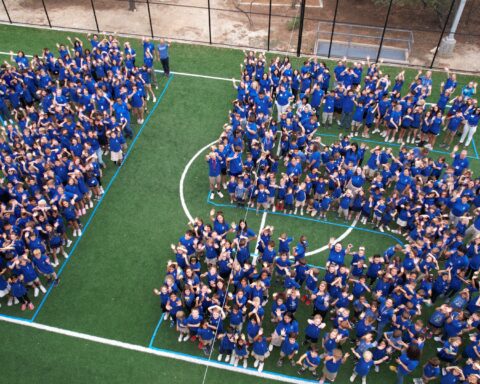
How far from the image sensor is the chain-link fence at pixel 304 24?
21.8 metres

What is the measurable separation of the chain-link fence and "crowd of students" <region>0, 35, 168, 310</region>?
558 centimetres

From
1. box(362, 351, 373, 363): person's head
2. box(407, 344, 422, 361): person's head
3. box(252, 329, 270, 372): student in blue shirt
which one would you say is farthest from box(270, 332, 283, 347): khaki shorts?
box(407, 344, 422, 361): person's head

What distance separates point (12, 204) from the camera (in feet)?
40.5

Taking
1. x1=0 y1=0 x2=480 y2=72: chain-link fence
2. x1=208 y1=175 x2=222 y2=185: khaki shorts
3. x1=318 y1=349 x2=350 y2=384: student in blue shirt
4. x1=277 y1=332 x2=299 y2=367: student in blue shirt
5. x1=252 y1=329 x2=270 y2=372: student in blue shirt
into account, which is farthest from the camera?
x1=0 y1=0 x2=480 y2=72: chain-link fence

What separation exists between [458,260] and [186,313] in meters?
6.86

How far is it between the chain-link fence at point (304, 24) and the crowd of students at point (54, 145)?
18.3ft

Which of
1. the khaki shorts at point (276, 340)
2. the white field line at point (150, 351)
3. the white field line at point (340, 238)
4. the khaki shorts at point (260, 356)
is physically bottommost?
the white field line at point (150, 351)

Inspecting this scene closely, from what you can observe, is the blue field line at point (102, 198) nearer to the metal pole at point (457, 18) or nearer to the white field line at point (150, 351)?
the white field line at point (150, 351)

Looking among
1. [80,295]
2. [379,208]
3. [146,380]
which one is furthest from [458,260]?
[80,295]

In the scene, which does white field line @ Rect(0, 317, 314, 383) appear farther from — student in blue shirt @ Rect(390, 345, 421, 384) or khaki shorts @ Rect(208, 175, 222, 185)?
khaki shorts @ Rect(208, 175, 222, 185)

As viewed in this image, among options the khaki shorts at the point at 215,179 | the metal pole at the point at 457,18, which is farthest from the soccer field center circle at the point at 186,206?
the metal pole at the point at 457,18

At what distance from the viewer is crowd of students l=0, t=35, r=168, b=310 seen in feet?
Answer: 39.1

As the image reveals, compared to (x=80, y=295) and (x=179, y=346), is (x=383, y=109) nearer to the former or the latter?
(x=179, y=346)

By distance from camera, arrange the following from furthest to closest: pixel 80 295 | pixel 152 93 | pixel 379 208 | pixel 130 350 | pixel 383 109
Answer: pixel 152 93
pixel 383 109
pixel 379 208
pixel 80 295
pixel 130 350
